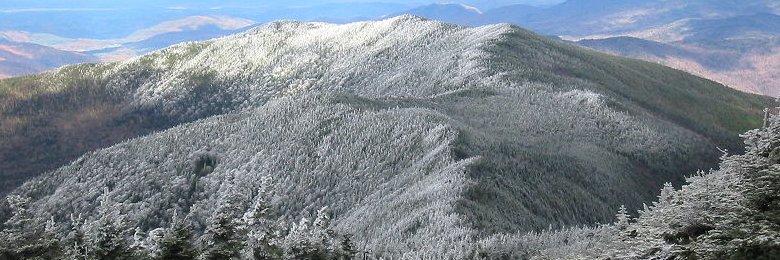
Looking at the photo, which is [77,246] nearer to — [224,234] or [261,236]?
[224,234]

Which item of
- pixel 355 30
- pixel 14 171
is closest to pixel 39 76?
pixel 14 171

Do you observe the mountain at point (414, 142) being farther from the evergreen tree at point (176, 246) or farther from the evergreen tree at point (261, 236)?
the evergreen tree at point (176, 246)

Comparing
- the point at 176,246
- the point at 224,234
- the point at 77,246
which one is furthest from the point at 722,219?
the point at 77,246

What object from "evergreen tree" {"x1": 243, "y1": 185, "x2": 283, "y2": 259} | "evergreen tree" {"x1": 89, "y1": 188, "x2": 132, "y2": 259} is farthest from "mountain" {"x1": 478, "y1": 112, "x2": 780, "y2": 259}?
Result: "evergreen tree" {"x1": 89, "y1": 188, "x2": 132, "y2": 259}

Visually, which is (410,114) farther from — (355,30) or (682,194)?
(355,30)

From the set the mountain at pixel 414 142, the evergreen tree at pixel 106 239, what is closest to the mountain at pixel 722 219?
the mountain at pixel 414 142

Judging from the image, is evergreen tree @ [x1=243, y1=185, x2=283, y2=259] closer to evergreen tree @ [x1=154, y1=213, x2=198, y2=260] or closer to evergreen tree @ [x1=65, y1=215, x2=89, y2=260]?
evergreen tree @ [x1=154, y1=213, x2=198, y2=260]

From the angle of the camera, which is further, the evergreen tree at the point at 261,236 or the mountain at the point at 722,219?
the evergreen tree at the point at 261,236

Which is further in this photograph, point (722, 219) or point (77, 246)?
point (77, 246)
